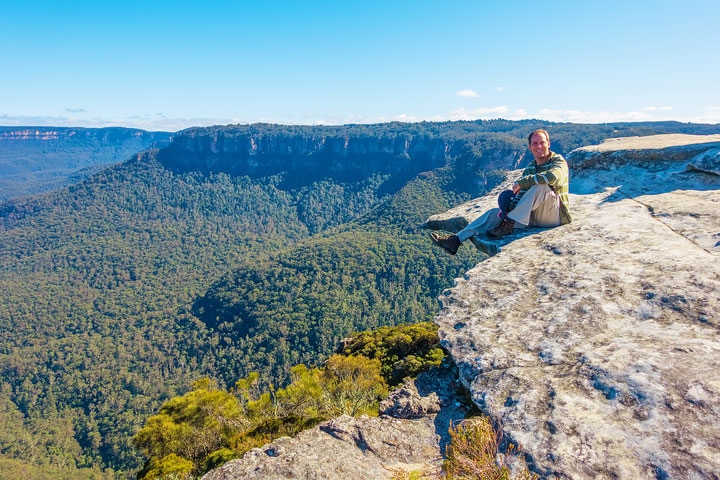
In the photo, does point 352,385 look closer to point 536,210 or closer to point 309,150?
point 536,210

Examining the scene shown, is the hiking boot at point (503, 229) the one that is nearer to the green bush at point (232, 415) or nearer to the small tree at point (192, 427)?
the green bush at point (232, 415)

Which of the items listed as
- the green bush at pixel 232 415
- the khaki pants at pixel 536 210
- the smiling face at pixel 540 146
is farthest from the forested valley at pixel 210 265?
the smiling face at pixel 540 146

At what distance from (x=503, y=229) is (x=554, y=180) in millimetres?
1270

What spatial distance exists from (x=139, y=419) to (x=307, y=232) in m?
86.7

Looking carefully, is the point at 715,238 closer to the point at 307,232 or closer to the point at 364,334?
the point at 364,334

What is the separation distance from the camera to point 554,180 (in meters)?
5.84

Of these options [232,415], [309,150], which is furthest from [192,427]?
[309,150]

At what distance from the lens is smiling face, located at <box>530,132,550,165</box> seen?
627 cm

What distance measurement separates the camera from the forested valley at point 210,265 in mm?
56875

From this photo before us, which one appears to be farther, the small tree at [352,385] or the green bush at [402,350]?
the green bush at [402,350]

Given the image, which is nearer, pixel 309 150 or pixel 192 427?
pixel 192 427

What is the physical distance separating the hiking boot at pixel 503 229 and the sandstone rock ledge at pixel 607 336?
342mm

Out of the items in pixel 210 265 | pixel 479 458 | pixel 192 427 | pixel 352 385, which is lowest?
pixel 210 265

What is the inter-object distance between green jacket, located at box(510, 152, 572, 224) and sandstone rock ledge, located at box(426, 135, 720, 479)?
36 centimetres
